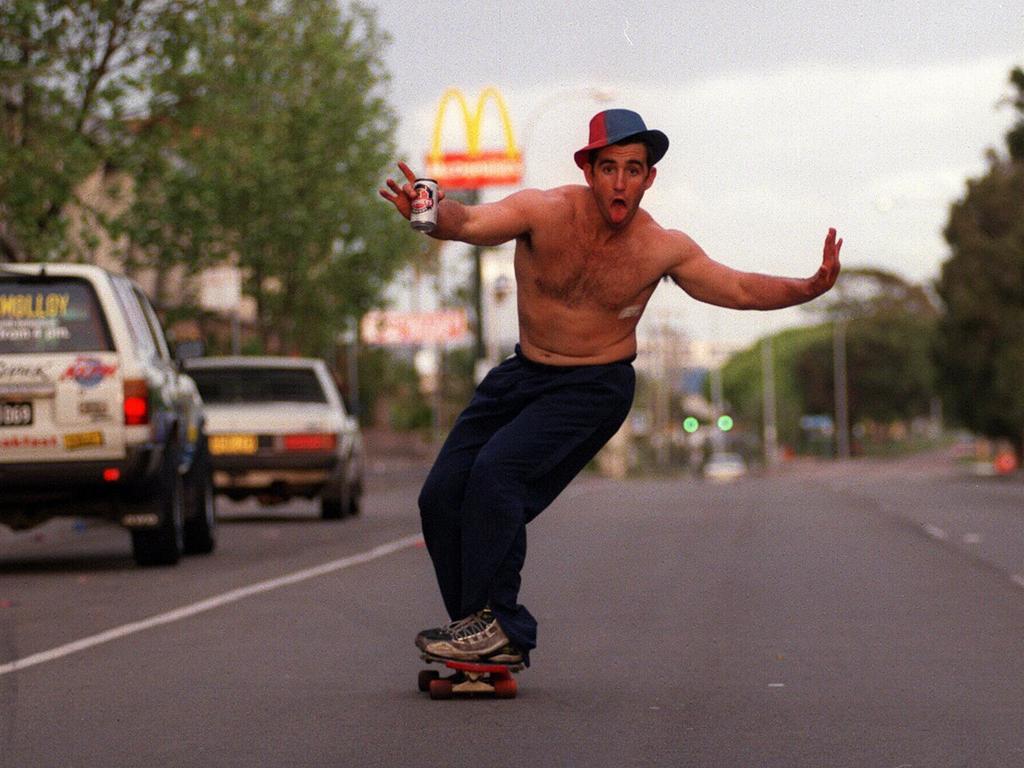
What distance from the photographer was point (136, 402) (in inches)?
553

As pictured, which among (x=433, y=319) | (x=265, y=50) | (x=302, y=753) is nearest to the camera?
(x=302, y=753)

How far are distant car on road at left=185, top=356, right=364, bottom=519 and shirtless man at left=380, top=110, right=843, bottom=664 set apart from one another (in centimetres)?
1438

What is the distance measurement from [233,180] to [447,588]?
23762 mm

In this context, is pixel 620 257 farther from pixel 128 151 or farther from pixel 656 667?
pixel 128 151

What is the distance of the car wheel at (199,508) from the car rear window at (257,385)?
5719 mm

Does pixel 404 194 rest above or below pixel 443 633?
above

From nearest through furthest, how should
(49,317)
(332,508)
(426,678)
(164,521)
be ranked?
1. (426,678)
2. (49,317)
3. (164,521)
4. (332,508)

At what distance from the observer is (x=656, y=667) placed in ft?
27.7

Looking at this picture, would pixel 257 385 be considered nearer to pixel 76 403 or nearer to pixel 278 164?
pixel 76 403

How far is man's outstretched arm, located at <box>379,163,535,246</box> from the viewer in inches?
271

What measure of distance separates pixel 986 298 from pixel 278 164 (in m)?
34.9

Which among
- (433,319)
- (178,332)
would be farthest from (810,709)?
(433,319)

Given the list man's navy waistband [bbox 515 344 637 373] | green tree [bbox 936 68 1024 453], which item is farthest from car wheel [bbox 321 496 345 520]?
green tree [bbox 936 68 1024 453]

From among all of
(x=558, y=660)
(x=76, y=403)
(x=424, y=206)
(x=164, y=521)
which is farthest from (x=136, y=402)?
(x=424, y=206)
